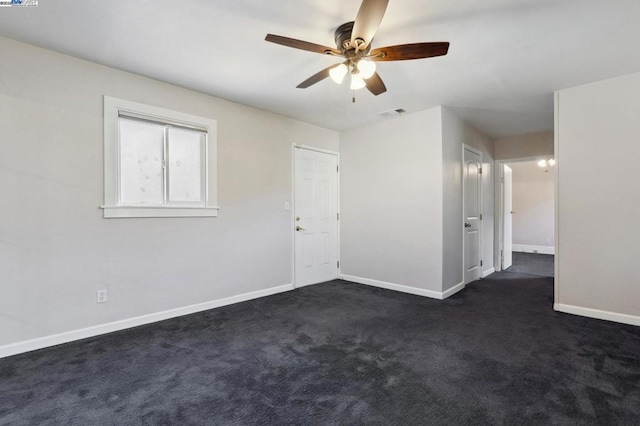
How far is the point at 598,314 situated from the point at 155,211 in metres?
4.84

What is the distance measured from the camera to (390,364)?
2.27 meters

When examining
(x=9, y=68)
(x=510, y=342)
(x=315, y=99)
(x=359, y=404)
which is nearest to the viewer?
(x=359, y=404)

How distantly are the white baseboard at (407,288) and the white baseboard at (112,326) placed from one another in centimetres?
163

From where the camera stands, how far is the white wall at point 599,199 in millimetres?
3051

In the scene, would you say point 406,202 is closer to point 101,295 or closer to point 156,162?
point 156,162

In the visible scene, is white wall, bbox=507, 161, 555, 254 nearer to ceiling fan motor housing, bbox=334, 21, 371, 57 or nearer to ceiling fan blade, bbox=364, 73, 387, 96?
ceiling fan blade, bbox=364, 73, 387, 96

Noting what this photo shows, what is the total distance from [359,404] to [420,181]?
119 inches

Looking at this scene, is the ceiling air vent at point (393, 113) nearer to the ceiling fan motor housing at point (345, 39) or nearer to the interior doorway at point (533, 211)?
the ceiling fan motor housing at point (345, 39)

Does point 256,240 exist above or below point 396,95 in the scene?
below

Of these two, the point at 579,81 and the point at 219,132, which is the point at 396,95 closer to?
the point at 579,81

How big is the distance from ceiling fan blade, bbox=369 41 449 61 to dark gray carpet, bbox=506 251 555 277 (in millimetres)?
5282

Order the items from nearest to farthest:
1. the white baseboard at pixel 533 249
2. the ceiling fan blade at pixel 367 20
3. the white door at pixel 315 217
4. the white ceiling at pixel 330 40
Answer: the ceiling fan blade at pixel 367 20
the white ceiling at pixel 330 40
the white door at pixel 315 217
the white baseboard at pixel 533 249

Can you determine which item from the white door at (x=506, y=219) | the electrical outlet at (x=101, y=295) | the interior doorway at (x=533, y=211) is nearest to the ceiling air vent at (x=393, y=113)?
the white door at (x=506, y=219)

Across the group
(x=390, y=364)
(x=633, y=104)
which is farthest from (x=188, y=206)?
(x=633, y=104)
